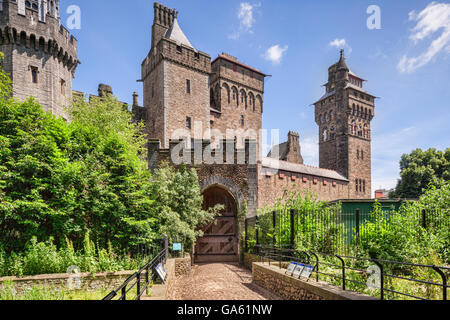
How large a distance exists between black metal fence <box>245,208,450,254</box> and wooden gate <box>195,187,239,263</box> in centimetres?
293

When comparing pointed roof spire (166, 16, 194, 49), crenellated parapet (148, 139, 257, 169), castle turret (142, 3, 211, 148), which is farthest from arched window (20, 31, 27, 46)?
crenellated parapet (148, 139, 257, 169)

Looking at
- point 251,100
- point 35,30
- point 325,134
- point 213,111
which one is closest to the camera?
point 35,30

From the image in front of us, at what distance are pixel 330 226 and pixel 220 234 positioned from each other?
19.8 feet

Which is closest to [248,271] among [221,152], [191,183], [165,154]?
[191,183]

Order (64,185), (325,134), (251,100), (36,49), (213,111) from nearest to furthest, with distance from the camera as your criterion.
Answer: (64,185)
(36,49)
(213,111)
(251,100)
(325,134)

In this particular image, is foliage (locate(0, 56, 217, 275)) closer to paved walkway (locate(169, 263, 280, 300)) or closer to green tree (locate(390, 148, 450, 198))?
paved walkway (locate(169, 263, 280, 300))

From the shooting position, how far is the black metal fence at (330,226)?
27.4ft

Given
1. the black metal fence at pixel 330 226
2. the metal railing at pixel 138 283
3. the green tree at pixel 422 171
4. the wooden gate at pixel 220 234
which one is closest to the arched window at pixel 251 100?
the wooden gate at pixel 220 234

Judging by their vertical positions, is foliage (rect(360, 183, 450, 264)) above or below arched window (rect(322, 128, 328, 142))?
below

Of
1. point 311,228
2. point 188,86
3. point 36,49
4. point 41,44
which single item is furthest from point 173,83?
point 311,228

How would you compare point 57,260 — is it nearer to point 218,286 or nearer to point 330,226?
point 218,286

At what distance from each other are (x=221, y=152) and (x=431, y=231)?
339 inches

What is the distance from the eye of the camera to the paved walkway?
729 cm

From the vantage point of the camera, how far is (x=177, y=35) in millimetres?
26016
